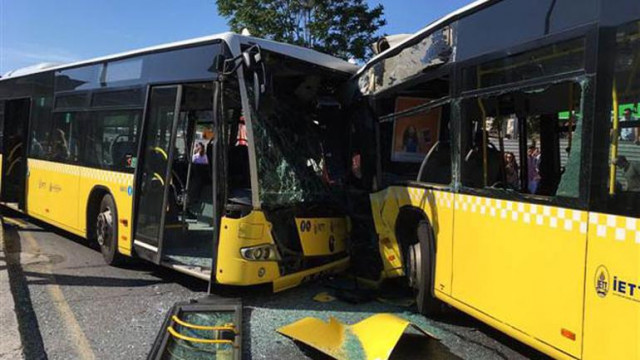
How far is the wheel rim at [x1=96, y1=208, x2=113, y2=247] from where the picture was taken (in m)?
7.59

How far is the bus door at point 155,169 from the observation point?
21.1 ft

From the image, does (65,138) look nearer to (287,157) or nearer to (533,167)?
(287,157)

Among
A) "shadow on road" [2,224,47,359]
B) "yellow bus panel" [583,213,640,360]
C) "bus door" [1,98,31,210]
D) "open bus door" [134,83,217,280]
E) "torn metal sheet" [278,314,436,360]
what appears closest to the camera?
"yellow bus panel" [583,213,640,360]

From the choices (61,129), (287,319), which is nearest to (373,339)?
(287,319)

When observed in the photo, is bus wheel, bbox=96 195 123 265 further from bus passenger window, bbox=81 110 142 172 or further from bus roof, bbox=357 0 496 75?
bus roof, bbox=357 0 496 75

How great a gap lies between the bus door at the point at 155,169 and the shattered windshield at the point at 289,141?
1.15 m

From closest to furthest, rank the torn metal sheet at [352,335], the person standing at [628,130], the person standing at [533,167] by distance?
1. the person standing at [628,130]
2. the torn metal sheet at [352,335]
3. the person standing at [533,167]

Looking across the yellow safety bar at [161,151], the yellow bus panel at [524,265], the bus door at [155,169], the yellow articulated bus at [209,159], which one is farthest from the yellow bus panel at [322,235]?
the yellow bus panel at [524,265]

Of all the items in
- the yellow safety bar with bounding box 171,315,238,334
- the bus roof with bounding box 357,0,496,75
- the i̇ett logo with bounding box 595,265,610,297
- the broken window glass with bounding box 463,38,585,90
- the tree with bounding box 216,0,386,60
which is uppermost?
the tree with bounding box 216,0,386,60

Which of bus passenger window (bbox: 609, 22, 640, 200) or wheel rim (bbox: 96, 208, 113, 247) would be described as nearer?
bus passenger window (bbox: 609, 22, 640, 200)

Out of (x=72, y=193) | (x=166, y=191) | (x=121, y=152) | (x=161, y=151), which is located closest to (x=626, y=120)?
(x=166, y=191)

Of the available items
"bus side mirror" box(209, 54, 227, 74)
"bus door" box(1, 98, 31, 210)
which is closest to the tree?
"bus door" box(1, 98, 31, 210)

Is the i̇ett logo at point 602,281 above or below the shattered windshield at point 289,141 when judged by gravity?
below

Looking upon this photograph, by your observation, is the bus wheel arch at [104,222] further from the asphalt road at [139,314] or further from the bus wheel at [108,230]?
the asphalt road at [139,314]
